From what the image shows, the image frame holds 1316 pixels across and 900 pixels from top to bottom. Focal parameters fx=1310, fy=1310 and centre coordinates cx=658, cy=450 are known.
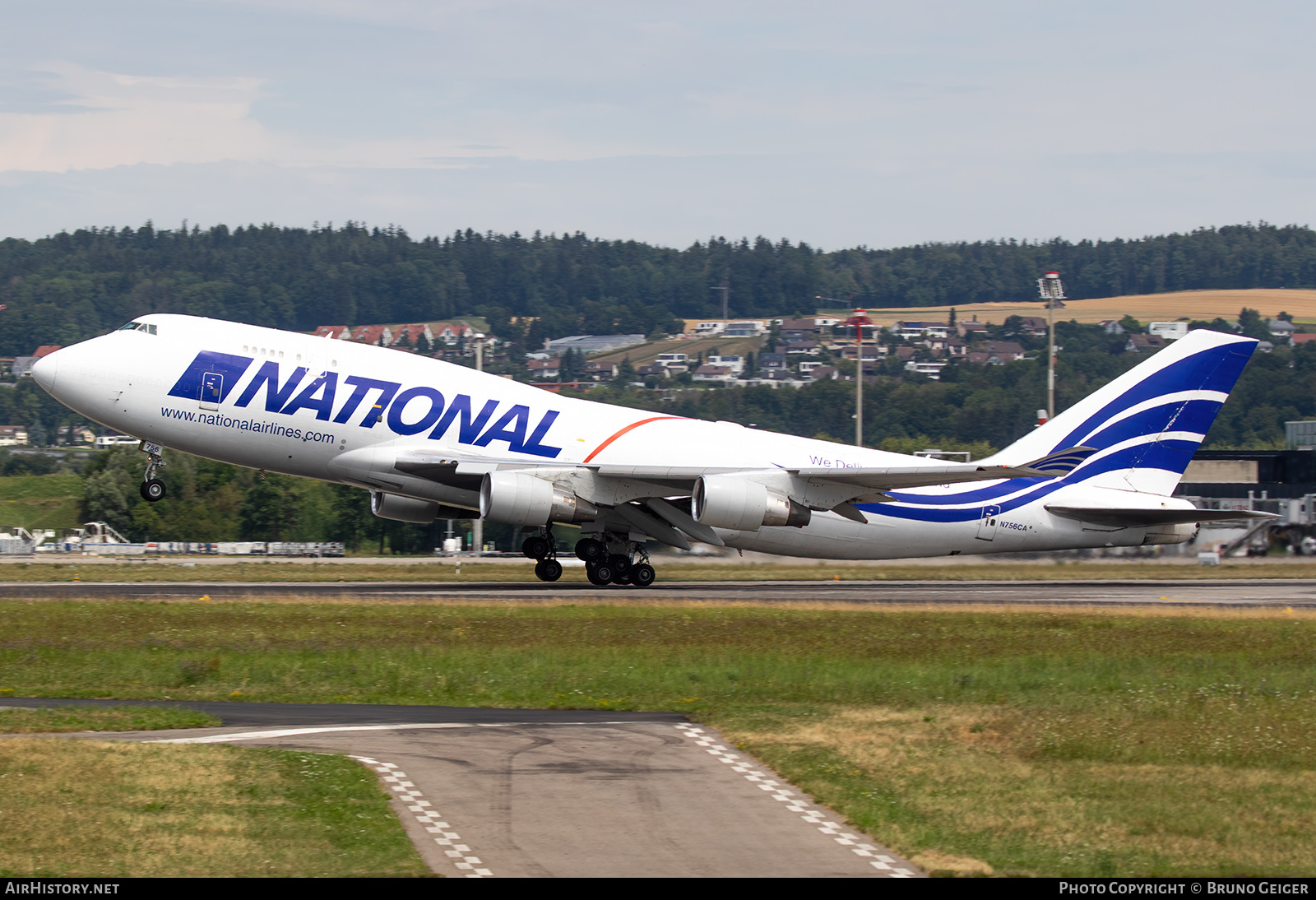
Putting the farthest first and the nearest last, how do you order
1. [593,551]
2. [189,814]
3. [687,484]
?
[593,551] → [687,484] → [189,814]

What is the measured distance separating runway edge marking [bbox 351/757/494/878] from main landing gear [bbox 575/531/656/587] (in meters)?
22.0

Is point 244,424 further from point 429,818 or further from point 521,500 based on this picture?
point 429,818

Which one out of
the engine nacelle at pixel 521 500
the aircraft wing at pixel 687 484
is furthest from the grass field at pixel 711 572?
the engine nacelle at pixel 521 500

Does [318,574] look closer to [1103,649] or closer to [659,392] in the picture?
[1103,649]

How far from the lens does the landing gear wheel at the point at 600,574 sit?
35375 millimetres

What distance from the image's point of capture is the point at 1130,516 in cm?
3866

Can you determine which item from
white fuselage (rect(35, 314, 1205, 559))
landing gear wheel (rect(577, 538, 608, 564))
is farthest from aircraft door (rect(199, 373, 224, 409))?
landing gear wheel (rect(577, 538, 608, 564))

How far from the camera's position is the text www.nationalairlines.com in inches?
1254

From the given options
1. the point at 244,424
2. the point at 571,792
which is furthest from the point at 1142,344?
the point at 571,792

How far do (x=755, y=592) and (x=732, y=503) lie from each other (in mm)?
3781

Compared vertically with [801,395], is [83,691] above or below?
below

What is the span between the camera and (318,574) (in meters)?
42.6

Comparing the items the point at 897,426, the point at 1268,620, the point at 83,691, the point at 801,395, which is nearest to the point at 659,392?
the point at 801,395

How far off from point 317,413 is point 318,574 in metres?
11.7
